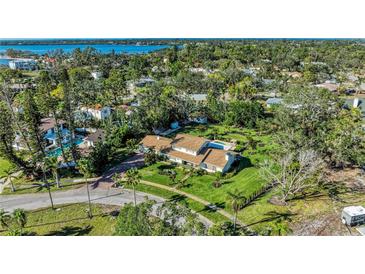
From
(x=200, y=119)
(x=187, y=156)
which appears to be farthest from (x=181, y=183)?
(x=200, y=119)

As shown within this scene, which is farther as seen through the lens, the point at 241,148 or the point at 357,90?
the point at 357,90

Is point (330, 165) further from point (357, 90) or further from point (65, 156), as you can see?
point (357, 90)

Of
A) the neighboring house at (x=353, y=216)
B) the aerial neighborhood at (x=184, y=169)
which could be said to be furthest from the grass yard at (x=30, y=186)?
the neighboring house at (x=353, y=216)

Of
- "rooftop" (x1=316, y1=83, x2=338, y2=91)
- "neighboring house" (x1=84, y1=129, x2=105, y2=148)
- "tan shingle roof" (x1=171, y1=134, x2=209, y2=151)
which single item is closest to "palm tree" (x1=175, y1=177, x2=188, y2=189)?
"tan shingle roof" (x1=171, y1=134, x2=209, y2=151)

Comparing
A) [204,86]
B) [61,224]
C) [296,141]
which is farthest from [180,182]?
[204,86]

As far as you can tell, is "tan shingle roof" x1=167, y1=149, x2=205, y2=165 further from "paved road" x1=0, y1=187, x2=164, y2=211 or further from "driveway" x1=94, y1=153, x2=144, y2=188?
"paved road" x1=0, y1=187, x2=164, y2=211

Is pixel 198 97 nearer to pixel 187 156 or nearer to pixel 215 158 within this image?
pixel 187 156
